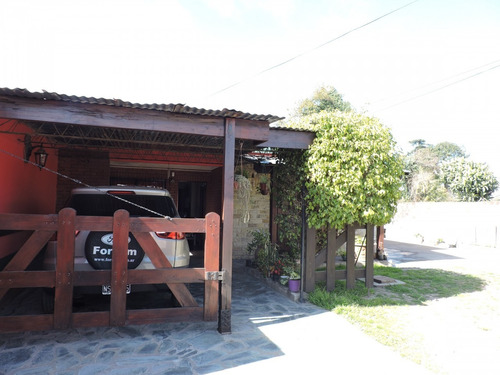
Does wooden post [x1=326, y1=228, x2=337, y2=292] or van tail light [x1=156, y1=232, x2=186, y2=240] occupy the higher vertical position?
van tail light [x1=156, y1=232, x2=186, y2=240]

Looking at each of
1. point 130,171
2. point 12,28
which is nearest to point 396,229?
point 130,171

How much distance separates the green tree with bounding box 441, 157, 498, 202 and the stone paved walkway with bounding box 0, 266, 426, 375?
28280 millimetres

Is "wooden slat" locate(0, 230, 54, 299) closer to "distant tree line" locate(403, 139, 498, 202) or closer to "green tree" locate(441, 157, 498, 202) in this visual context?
"distant tree line" locate(403, 139, 498, 202)

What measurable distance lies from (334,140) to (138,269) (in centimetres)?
344

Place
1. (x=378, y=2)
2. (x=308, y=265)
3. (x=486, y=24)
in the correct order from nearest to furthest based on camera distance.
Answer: (x=308, y=265) → (x=486, y=24) → (x=378, y=2)

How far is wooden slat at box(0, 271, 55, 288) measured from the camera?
11.9ft

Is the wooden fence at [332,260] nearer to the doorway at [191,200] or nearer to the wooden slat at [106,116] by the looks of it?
the wooden slat at [106,116]

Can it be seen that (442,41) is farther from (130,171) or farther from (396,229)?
(396,229)

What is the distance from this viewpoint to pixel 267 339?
4004 mm

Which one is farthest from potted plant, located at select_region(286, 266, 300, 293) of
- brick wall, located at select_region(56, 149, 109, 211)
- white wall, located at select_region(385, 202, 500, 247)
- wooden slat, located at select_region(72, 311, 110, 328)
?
white wall, located at select_region(385, 202, 500, 247)

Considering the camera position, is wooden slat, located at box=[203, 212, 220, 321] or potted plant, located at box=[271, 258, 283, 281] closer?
wooden slat, located at box=[203, 212, 220, 321]

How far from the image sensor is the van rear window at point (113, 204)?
176 inches

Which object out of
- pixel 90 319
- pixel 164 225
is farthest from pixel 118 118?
pixel 90 319

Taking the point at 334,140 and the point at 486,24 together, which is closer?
the point at 334,140
